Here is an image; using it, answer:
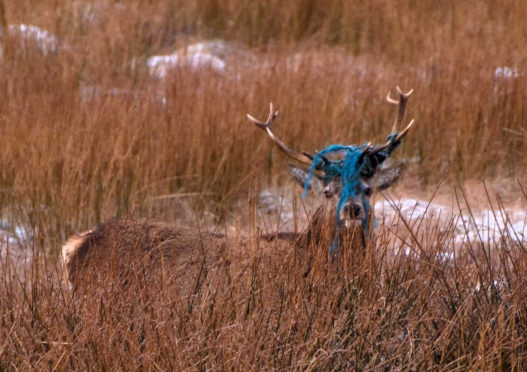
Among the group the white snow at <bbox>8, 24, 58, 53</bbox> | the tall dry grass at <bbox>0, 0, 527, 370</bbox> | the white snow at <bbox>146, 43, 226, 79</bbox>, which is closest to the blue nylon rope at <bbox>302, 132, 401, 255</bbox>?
the tall dry grass at <bbox>0, 0, 527, 370</bbox>

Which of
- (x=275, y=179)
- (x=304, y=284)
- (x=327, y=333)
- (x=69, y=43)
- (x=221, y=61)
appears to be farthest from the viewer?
(x=221, y=61)

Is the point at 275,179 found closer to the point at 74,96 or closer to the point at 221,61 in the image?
the point at 74,96

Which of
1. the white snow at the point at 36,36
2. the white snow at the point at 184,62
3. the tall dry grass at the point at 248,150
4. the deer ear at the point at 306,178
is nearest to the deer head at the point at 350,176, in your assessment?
the deer ear at the point at 306,178

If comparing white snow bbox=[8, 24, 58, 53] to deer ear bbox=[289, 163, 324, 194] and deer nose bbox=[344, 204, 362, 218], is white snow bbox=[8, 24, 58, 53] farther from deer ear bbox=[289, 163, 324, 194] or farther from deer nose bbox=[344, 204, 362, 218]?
deer nose bbox=[344, 204, 362, 218]


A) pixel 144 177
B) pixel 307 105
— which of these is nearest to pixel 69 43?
pixel 307 105

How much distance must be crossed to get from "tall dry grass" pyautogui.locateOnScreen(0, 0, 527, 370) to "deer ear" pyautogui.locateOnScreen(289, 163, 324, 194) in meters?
0.53

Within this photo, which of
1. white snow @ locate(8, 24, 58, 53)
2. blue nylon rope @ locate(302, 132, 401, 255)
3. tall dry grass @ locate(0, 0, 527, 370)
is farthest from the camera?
white snow @ locate(8, 24, 58, 53)

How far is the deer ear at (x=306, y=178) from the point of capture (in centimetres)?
484

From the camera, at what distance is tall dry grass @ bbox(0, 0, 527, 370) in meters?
2.96

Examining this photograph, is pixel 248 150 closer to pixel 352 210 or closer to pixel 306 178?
pixel 306 178

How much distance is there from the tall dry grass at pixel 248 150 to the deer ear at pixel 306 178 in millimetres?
527

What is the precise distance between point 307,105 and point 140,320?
464 centimetres

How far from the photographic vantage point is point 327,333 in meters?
3.00

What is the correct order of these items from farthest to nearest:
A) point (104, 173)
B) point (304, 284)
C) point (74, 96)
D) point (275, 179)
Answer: point (74, 96) → point (275, 179) → point (104, 173) → point (304, 284)
